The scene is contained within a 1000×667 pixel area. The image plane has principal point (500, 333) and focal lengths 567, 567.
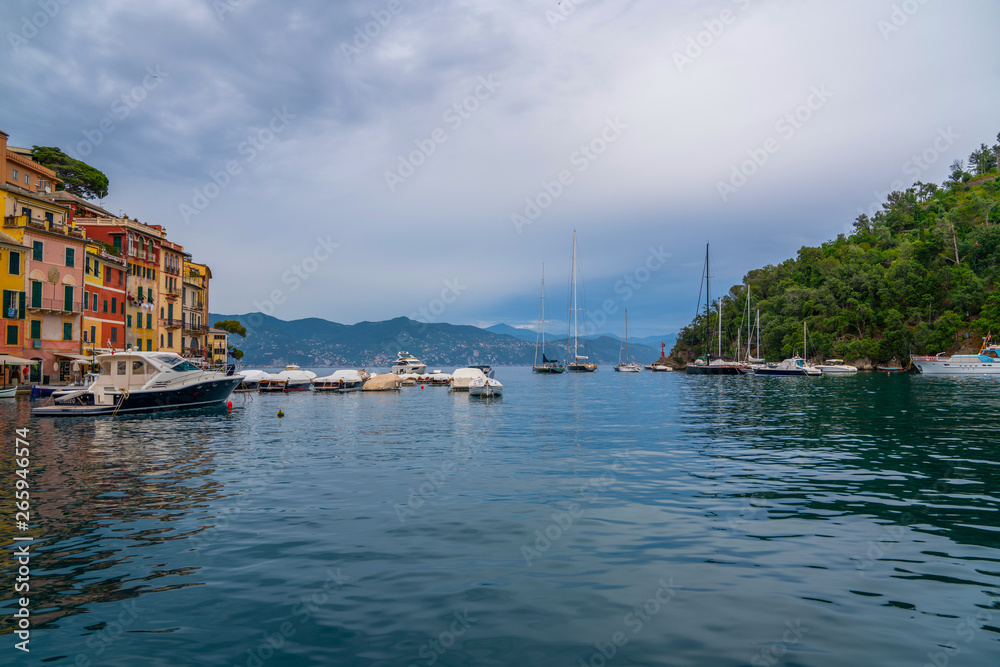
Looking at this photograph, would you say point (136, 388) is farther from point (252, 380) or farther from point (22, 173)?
point (252, 380)

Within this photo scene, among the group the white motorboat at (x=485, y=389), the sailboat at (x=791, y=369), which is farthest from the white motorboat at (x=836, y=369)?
the white motorboat at (x=485, y=389)

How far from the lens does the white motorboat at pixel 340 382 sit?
2899 inches

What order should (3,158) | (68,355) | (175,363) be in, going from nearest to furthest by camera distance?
(175,363) → (3,158) → (68,355)

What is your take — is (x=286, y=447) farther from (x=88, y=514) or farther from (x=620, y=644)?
(x=620, y=644)

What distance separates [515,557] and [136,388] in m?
38.4

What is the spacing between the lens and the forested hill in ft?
347

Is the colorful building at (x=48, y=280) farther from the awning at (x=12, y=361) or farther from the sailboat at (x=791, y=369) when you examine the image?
the sailboat at (x=791, y=369)

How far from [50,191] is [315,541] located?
72728 millimetres

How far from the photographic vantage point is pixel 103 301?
5962 centimetres

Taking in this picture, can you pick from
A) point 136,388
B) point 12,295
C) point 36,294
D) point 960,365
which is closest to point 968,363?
point 960,365

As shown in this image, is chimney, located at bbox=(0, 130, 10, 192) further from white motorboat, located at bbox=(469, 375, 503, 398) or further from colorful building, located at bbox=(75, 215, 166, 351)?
white motorboat, located at bbox=(469, 375, 503, 398)

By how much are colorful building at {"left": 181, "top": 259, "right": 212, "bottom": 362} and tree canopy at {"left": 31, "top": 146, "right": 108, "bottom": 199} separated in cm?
1449

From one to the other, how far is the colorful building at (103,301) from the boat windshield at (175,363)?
17.7 meters

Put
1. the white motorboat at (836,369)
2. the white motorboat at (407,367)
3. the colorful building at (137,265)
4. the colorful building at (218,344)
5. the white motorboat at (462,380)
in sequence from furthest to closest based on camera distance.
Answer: the white motorboat at (836,369), the white motorboat at (407,367), the colorful building at (218,344), the white motorboat at (462,380), the colorful building at (137,265)
